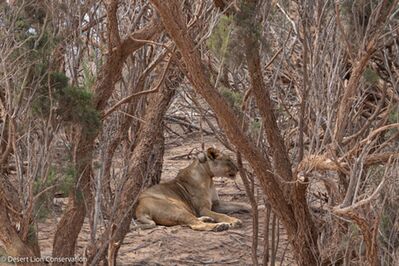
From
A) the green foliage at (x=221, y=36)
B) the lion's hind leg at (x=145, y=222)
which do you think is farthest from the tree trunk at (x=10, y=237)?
the lion's hind leg at (x=145, y=222)

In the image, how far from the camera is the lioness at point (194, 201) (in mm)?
10094

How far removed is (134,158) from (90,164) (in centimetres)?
236

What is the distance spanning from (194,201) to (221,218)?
611 mm

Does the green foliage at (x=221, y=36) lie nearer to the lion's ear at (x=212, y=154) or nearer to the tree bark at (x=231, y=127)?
the tree bark at (x=231, y=127)

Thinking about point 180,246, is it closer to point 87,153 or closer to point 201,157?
point 201,157

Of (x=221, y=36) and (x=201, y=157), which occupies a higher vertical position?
(x=221, y=36)

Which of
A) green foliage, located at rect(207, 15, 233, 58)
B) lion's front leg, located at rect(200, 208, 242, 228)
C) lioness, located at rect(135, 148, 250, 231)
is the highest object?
green foliage, located at rect(207, 15, 233, 58)

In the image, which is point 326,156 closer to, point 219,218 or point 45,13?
point 45,13

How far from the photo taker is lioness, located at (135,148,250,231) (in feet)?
33.1

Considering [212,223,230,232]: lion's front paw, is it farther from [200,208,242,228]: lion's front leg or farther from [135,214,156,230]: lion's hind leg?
[135,214,156,230]: lion's hind leg

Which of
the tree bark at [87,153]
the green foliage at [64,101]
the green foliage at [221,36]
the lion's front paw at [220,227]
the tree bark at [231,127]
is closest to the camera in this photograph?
the tree bark at [231,127]

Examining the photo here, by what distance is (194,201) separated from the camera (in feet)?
36.1

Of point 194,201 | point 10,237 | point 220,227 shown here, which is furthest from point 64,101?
point 194,201

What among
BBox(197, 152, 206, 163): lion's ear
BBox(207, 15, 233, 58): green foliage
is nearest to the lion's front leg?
BBox(197, 152, 206, 163): lion's ear
